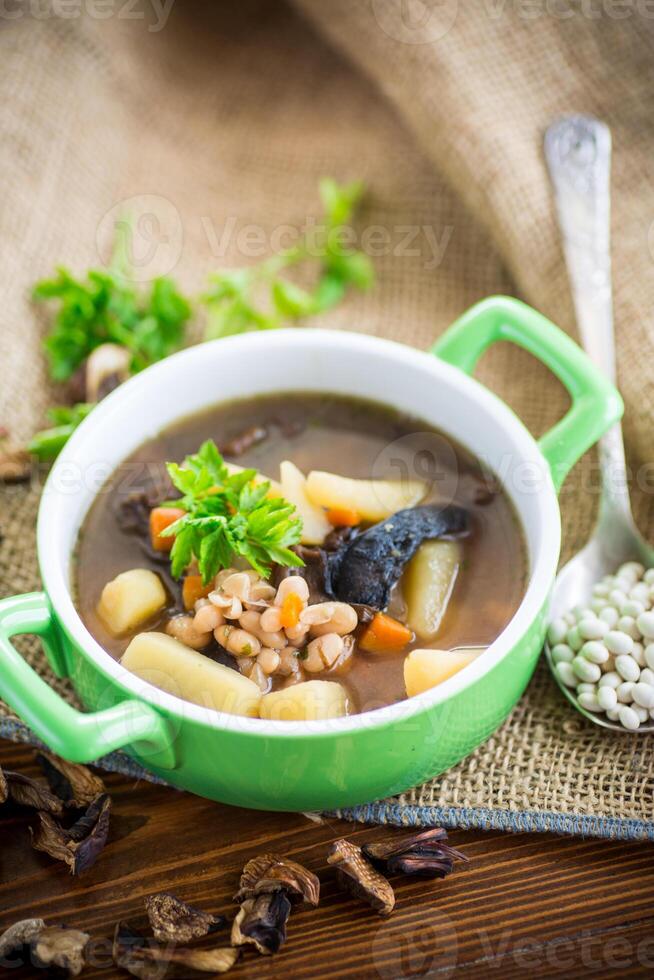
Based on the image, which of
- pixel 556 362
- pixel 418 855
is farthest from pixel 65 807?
pixel 556 362

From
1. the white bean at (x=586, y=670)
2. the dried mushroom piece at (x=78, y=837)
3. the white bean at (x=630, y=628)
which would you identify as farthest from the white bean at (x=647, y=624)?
the dried mushroom piece at (x=78, y=837)

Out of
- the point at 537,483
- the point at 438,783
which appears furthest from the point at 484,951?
the point at 537,483

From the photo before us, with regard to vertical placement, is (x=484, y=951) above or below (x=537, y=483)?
below

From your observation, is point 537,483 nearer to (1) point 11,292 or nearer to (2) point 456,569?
(2) point 456,569

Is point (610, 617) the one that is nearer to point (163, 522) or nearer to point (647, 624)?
point (647, 624)

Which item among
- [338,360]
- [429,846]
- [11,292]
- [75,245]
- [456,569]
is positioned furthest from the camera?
[75,245]

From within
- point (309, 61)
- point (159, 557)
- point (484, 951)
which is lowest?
point (484, 951)
